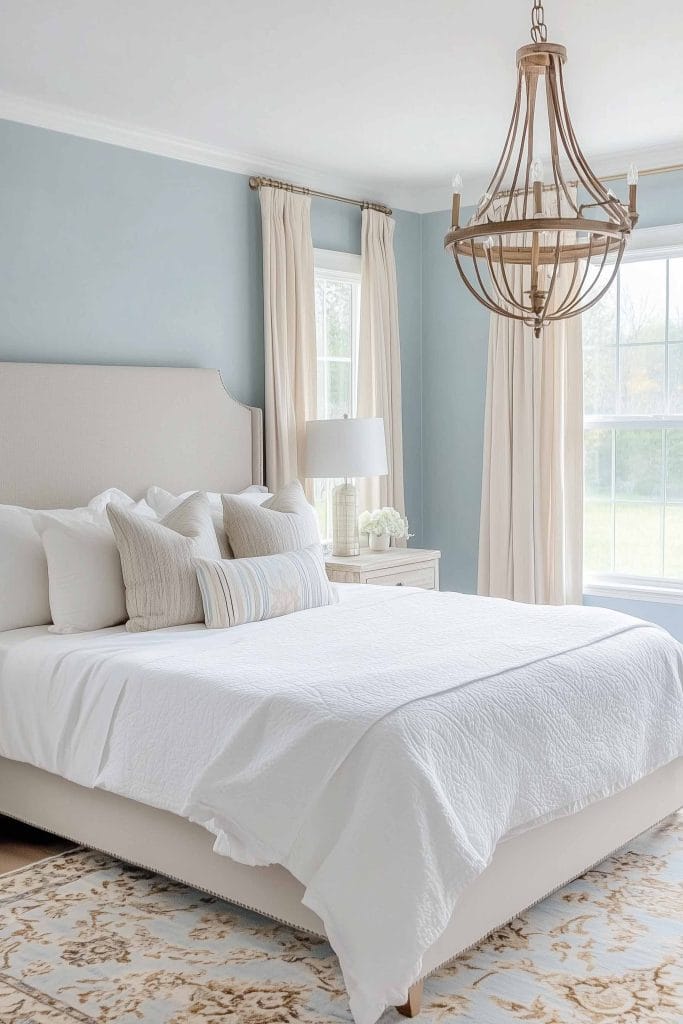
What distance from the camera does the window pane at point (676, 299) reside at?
524cm

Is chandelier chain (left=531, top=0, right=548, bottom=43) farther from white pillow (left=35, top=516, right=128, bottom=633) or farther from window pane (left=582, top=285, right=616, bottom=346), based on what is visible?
window pane (left=582, top=285, right=616, bottom=346)

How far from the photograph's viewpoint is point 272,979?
259 cm

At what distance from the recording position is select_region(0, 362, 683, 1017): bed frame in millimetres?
2678

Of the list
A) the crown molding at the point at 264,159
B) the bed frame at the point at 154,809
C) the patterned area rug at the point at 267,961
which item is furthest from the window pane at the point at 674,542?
the patterned area rug at the point at 267,961

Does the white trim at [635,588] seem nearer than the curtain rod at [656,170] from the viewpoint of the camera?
No

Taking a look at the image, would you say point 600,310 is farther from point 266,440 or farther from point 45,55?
point 45,55

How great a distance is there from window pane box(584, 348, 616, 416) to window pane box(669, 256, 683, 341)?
1.08 feet

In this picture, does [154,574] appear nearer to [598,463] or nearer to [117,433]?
[117,433]

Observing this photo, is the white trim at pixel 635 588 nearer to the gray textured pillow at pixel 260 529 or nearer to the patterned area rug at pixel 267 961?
the gray textured pillow at pixel 260 529

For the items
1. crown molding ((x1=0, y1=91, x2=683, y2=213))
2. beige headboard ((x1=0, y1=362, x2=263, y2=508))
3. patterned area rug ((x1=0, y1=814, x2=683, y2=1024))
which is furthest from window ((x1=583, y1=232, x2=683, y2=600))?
patterned area rug ((x1=0, y1=814, x2=683, y2=1024))

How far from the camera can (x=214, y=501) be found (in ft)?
14.6

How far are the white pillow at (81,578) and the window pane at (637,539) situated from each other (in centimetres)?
290

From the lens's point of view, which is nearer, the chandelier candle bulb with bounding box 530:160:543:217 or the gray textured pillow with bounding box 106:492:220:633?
the chandelier candle bulb with bounding box 530:160:543:217

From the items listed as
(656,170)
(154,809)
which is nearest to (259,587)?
(154,809)
